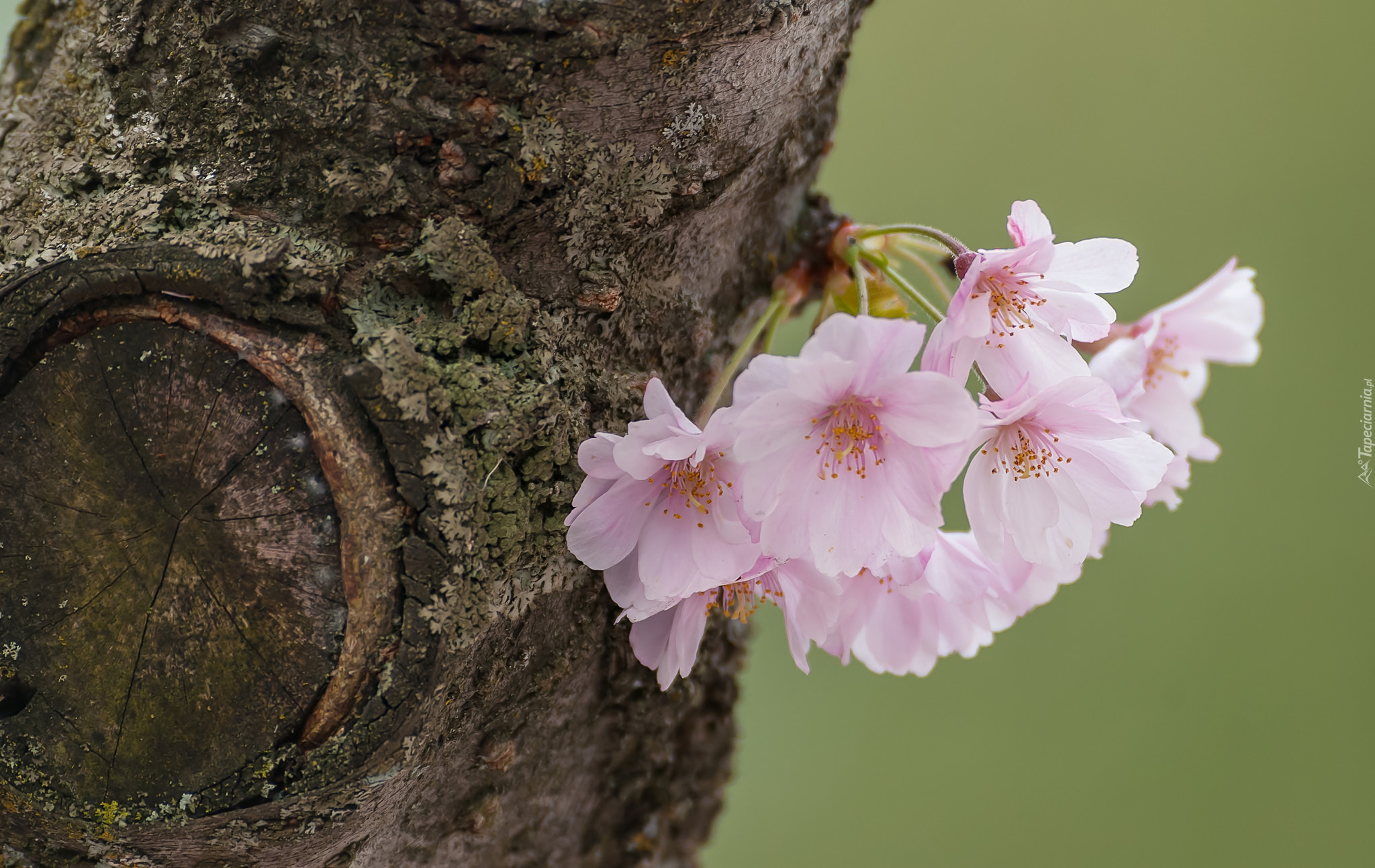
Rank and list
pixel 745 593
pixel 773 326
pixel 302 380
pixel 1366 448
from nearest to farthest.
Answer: pixel 302 380 < pixel 745 593 < pixel 773 326 < pixel 1366 448

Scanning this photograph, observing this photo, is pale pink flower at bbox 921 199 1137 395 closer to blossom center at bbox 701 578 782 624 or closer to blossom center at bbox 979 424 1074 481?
blossom center at bbox 979 424 1074 481

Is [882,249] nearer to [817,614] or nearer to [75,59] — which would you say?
[817,614]

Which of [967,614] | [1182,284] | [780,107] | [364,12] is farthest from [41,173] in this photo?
[1182,284]

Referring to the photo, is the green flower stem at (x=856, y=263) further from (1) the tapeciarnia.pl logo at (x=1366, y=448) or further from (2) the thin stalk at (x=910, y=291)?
(1) the tapeciarnia.pl logo at (x=1366, y=448)

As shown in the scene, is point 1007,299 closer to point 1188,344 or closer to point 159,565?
point 1188,344

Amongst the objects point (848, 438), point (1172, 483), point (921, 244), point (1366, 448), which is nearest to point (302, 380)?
point (848, 438)

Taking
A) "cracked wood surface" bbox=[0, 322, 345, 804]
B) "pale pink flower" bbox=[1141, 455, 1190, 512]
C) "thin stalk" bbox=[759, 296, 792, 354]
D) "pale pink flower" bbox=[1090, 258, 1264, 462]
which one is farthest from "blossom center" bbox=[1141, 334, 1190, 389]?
"cracked wood surface" bbox=[0, 322, 345, 804]
